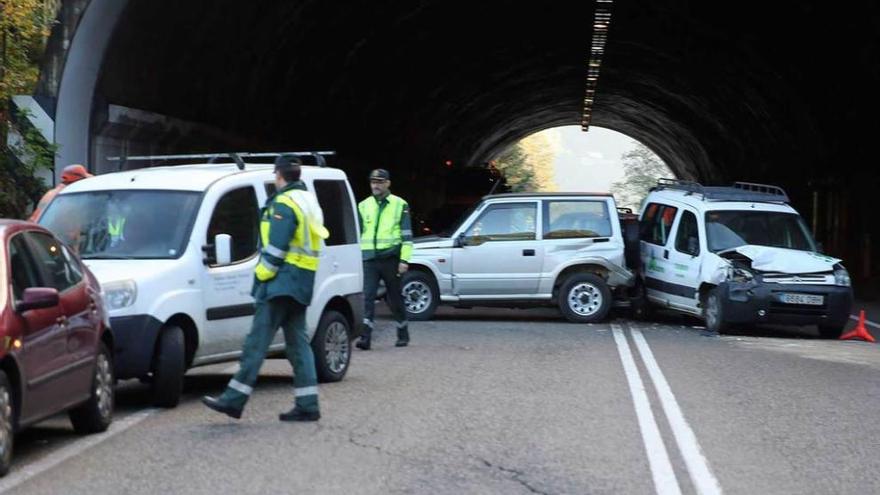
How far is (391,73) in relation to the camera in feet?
124

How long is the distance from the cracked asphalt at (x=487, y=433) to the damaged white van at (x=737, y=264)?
3.02 m

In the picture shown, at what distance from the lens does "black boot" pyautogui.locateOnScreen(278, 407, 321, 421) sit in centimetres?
986

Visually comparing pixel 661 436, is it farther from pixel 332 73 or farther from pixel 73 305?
pixel 332 73

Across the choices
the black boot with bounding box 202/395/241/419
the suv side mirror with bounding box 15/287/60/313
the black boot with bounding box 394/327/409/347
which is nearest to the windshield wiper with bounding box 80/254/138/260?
the black boot with bounding box 202/395/241/419

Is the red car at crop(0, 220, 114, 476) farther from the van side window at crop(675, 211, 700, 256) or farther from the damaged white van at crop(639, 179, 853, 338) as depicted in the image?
the van side window at crop(675, 211, 700, 256)

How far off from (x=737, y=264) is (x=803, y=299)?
0.97 meters

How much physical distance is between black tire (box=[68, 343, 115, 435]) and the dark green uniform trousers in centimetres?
80

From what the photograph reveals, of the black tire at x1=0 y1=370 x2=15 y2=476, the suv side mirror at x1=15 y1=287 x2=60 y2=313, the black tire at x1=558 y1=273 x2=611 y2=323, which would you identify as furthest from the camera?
the black tire at x1=558 y1=273 x2=611 y2=323

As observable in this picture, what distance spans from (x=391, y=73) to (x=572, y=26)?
16.5ft

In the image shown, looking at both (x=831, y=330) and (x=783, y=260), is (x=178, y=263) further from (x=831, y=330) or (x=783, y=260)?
(x=831, y=330)

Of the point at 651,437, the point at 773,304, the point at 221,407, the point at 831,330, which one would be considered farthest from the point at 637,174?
the point at 221,407

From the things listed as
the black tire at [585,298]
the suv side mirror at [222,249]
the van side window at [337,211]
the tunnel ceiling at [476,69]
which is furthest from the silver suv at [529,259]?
the suv side mirror at [222,249]

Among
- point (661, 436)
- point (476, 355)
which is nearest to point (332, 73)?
point (476, 355)

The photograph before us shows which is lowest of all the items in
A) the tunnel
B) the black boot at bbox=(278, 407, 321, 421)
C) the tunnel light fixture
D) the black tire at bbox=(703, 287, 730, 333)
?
the black tire at bbox=(703, 287, 730, 333)
